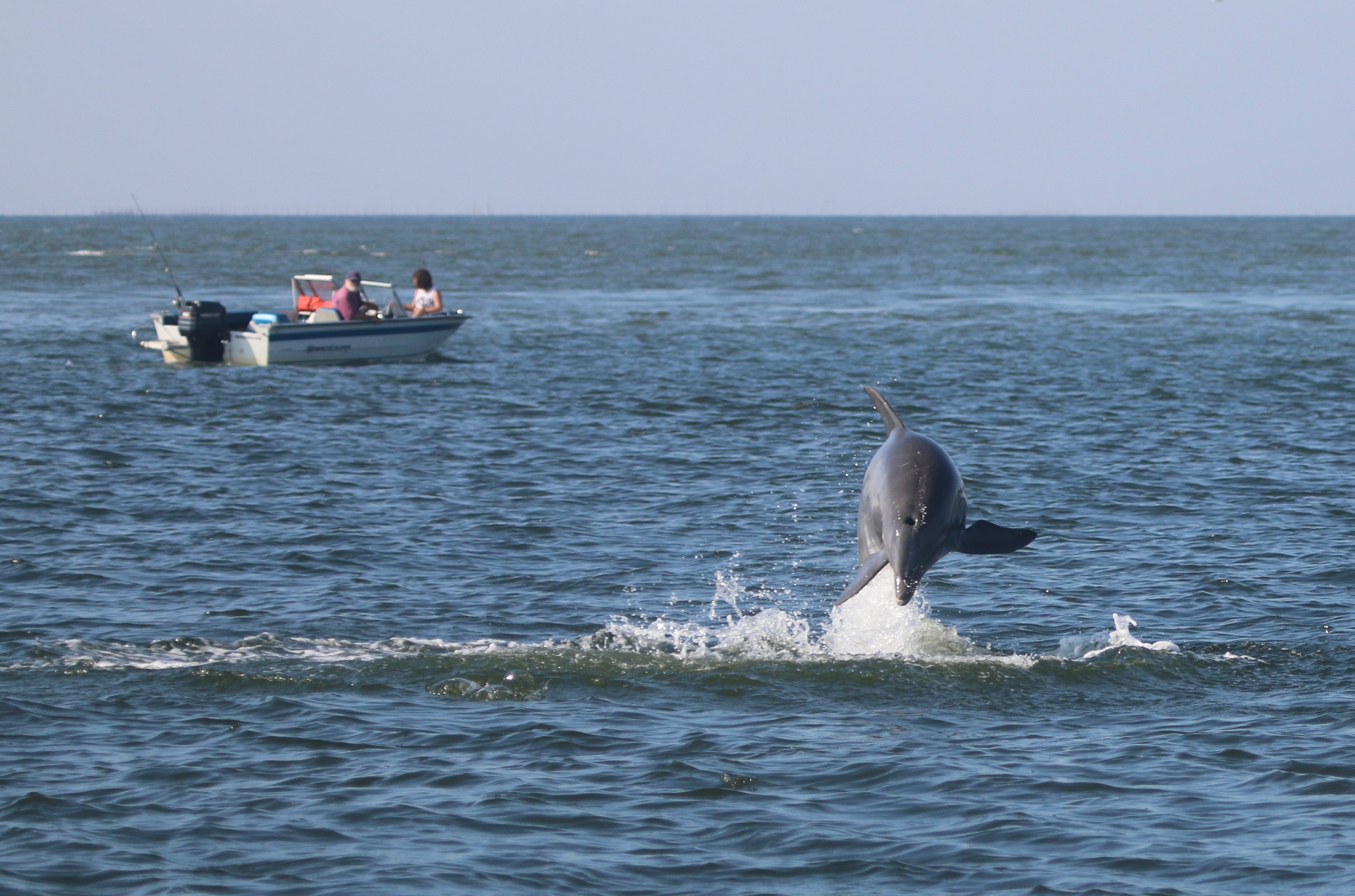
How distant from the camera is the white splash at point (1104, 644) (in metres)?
12.4

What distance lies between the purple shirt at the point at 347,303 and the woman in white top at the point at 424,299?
124 centimetres

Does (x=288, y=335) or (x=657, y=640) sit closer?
(x=657, y=640)

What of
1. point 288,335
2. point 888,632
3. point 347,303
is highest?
point 347,303

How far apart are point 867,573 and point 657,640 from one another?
3461 millimetres

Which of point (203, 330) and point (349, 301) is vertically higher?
point (349, 301)

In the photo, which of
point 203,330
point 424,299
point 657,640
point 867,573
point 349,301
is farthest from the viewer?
point 424,299

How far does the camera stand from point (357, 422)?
25.8m

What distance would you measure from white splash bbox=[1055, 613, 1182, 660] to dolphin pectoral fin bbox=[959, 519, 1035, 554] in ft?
9.13

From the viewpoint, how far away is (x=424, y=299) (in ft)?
114

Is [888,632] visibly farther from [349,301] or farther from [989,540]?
[349,301]

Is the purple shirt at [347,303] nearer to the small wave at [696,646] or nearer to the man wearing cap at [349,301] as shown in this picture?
the man wearing cap at [349,301]

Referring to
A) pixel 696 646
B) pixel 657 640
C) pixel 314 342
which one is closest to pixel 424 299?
pixel 314 342

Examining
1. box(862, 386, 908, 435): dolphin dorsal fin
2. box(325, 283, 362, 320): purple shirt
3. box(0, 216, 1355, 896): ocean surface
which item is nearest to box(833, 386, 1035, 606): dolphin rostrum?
box(862, 386, 908, 435): dolphin dorsal fin

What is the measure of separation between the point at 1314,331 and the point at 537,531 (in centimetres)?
3158
